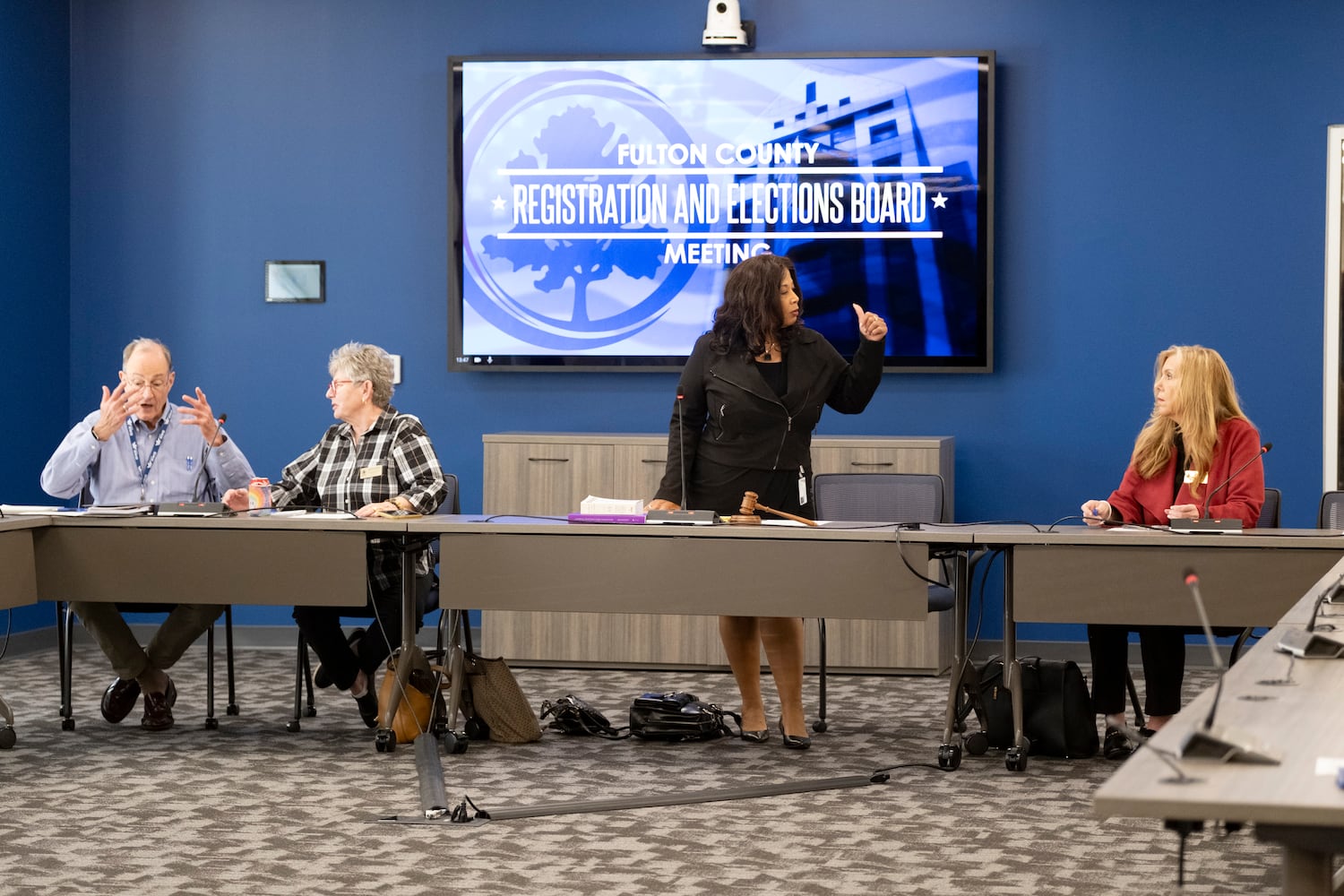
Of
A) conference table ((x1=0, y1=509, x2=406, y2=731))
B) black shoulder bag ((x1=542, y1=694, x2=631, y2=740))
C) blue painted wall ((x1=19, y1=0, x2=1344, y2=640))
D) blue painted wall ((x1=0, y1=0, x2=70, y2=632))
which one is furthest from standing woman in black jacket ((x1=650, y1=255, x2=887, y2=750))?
blue painted wall ((x1=0, y1=0, x2=70, y2=632))

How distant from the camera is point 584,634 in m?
6.54

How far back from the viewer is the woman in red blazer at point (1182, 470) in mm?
4730

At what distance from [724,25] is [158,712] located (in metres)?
3.59

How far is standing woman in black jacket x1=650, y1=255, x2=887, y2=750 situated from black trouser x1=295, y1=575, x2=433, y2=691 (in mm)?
926

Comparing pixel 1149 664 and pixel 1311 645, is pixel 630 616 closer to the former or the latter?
pixel 1149 664

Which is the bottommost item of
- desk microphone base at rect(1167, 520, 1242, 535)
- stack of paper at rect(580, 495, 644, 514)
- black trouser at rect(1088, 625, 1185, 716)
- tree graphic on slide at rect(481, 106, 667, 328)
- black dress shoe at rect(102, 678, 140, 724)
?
black dress shoe at rect(102, 678, 140, 724)

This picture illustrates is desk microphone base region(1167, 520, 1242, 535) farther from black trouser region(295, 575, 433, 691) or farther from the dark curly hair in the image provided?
black trouser region(295, 575, 433, 691)

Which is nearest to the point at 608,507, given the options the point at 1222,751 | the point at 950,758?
the point at 950,758

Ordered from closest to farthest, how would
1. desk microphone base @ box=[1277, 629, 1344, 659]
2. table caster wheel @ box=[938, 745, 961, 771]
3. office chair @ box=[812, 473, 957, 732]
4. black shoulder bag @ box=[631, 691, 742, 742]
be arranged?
desk microphone base @ box=[1277, 629, 1344, 659] < table caster wheel @ box=[938, 745, 961, 771] < black shoulder bag @ box=[631, 691, 742, 742] < office chair @ box=[812, 473, 957, 732]

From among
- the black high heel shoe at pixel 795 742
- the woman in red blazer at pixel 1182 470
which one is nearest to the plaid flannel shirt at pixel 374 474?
the black high heel shoe at pixel 795 742

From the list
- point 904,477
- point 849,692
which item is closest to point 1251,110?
point 904,477

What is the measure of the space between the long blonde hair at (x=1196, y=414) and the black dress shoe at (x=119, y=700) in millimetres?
3335

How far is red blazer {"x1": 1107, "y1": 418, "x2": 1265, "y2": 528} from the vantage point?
15.5 ft

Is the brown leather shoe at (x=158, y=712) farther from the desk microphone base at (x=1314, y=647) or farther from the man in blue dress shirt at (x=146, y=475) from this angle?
the desk microphone base at (x=1314, y=647)
